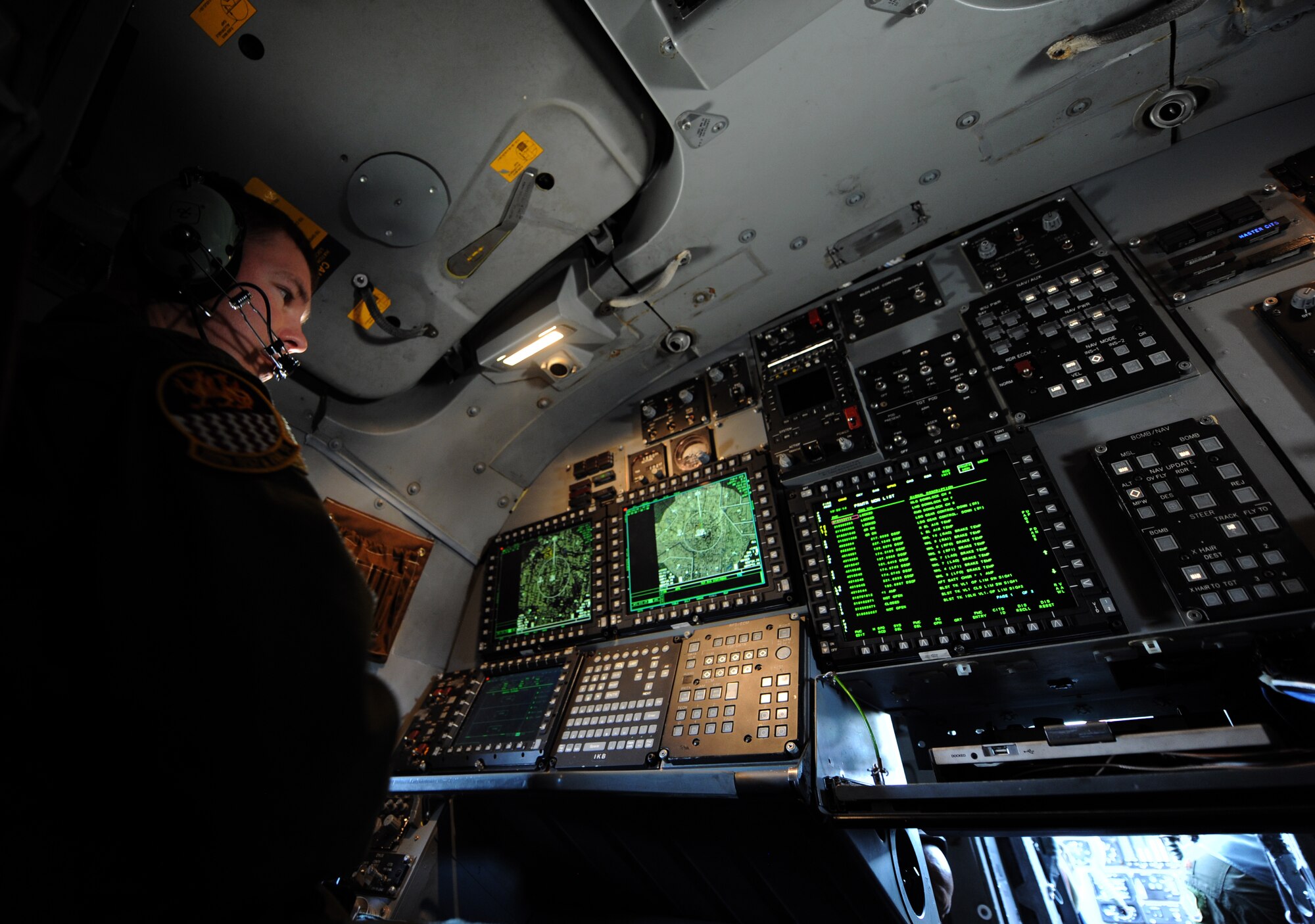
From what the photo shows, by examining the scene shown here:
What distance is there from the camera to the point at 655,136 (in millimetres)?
2049

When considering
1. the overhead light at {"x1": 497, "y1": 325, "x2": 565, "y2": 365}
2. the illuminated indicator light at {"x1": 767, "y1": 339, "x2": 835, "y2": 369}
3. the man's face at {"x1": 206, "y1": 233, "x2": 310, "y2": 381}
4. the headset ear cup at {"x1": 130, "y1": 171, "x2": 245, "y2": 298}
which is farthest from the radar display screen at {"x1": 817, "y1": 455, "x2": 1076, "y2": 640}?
the headset ear cup at {"x1": 130, "y1": 171, "x2": 245, "y2": 298}

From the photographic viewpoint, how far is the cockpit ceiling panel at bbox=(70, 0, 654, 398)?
1573 millimetres

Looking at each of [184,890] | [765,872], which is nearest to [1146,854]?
[765,872]

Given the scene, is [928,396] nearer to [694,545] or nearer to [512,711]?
[694,545]

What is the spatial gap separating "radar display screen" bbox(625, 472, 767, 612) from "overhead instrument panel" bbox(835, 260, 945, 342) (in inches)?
32.0

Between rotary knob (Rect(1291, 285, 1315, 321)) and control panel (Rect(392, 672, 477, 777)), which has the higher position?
rotary knob (Rect(1291, 285, 1315, 321))

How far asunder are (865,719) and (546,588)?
1.39m

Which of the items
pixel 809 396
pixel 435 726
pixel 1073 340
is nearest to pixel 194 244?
pixel 435 726

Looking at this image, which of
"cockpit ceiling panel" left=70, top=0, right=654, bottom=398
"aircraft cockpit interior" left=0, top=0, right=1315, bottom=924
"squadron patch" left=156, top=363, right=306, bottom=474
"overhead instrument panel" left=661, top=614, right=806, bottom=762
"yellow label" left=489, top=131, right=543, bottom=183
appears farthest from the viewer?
"yellow label" left=489, top=131, right=543, bottom=183

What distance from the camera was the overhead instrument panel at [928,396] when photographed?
189 centimetres

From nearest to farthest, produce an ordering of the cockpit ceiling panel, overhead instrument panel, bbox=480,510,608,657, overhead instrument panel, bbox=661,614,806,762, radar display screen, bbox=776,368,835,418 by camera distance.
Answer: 1. overhead instrument panel, bbox=661,614,806,762
2. the cockpit ceiling panel
3. radar display screen, bbox=776,368,835,418
4. overhead instrument panel, bbox=480,510,608,657

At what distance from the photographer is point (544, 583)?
258 centimetres

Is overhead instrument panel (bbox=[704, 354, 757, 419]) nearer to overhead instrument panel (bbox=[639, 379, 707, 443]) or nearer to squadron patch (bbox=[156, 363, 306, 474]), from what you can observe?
overhead instrument panel (bbox=[639, 379, 707, 443])

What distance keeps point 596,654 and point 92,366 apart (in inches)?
68.8
